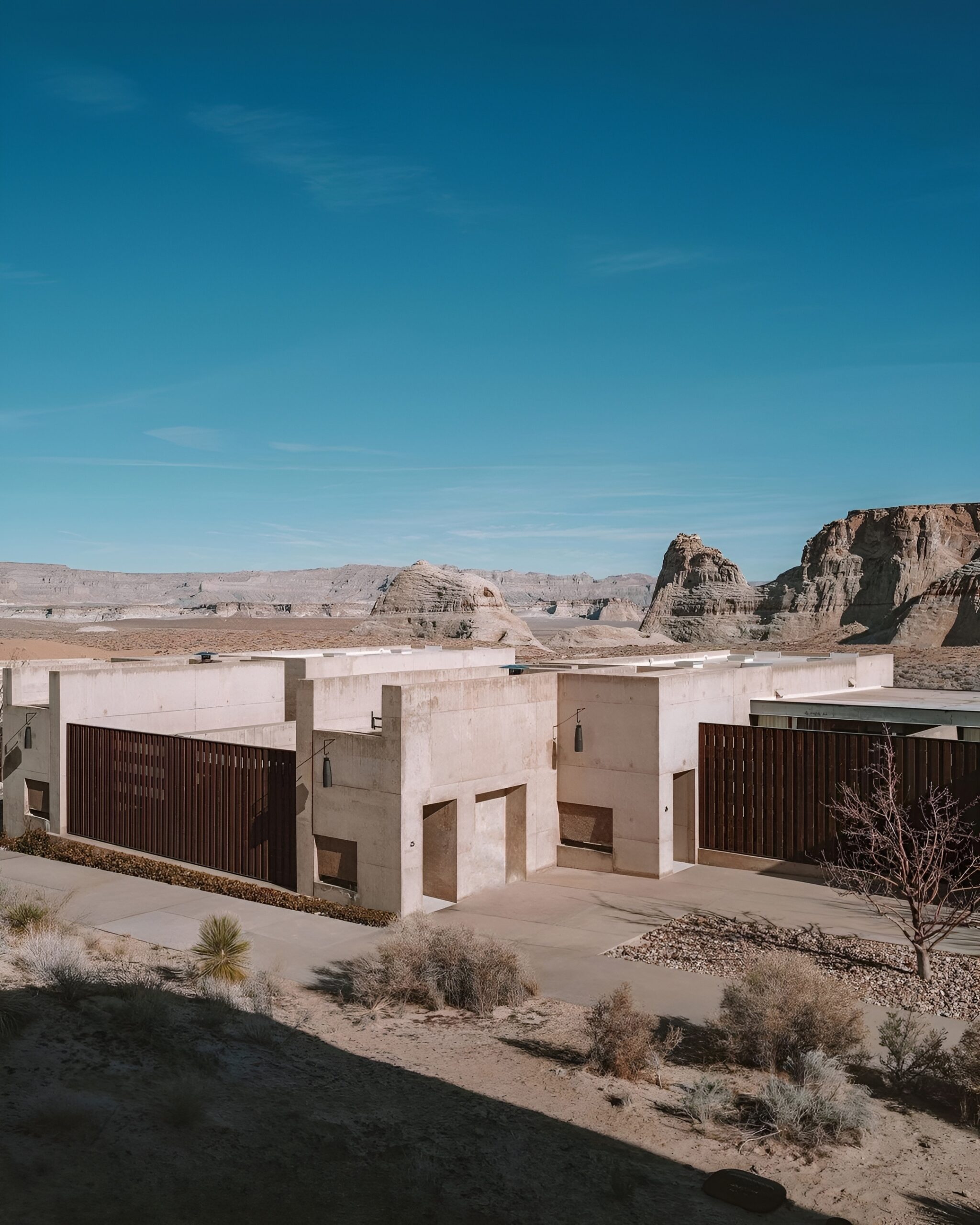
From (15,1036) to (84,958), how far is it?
3.13 m

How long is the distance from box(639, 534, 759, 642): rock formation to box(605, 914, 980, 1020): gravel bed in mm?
90418

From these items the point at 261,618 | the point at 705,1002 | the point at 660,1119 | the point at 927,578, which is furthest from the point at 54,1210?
the point at 261,618

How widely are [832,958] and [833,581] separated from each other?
322 feet

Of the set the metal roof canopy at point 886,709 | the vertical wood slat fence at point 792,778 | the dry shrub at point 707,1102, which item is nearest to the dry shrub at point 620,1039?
the dry shrub at point 707,1102

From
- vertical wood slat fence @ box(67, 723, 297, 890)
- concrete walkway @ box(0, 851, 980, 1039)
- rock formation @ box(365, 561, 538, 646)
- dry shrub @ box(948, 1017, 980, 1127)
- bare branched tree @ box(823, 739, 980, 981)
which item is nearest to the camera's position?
dry shrub @ box(948, 1017, 980, 1127)

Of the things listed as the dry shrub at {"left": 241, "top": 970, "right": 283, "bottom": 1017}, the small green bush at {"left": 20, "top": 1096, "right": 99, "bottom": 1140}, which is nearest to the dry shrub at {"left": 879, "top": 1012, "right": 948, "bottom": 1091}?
the dry shrub at {"left": 241, "top": 970, "right": 283, "bottom": 1017}

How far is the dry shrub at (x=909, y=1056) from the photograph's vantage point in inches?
355

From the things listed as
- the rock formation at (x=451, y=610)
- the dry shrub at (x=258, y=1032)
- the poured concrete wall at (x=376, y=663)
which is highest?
the rock formation at (x=451, y=610)

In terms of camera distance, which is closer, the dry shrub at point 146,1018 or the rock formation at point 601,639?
the dry shrub at point 146,1018

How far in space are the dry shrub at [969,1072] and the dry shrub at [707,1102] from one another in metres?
2.05

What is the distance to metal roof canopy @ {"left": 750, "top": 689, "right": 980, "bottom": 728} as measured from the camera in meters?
18.2

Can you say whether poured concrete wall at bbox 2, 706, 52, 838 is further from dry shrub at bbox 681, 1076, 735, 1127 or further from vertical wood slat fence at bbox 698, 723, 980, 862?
dry shrub at bbox 681, 1076, 735, 1127

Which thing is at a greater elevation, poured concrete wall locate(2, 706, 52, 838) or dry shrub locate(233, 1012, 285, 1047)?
poured concrete wall locate(2, 706, 52, 838)

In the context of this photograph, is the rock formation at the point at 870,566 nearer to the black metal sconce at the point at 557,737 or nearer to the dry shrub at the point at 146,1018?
the black metal sconce at the point at 557,737
